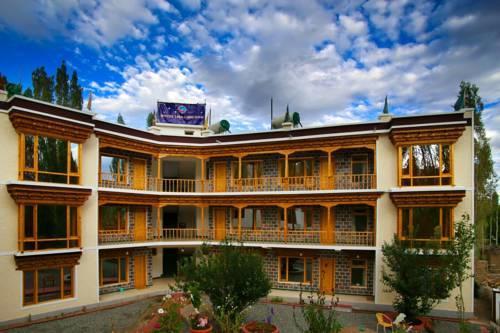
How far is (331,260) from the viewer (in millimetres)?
19578

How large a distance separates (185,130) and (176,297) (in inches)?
476

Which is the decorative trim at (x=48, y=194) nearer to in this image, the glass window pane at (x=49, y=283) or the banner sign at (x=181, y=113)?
the glass window pane at (x=49, y=283)

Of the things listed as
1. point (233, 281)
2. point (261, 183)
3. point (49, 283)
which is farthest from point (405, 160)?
point (49, 283)

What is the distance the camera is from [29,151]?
50.5 ft

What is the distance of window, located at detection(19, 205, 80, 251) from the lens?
1518 cm

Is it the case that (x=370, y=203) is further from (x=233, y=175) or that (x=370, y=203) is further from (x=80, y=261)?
(x=80, y=261)

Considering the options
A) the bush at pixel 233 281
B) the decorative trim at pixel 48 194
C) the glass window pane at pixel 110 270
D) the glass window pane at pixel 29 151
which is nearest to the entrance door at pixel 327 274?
the bush at pixel 233 281

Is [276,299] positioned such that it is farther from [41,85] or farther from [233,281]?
[41,85]

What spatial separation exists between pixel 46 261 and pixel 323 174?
15267 millimetres

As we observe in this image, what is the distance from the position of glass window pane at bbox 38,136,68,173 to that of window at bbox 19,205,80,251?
188 centimetres

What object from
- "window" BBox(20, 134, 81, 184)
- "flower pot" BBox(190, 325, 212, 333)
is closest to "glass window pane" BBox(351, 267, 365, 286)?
"flower pot" BBox(190, 325, 212, 333)

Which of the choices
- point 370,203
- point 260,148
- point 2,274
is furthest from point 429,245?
point 2,274

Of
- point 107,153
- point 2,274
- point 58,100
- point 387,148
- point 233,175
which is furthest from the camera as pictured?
point 58,100

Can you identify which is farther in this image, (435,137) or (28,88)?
(28,88)
